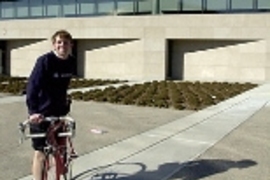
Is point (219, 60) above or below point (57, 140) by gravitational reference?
above

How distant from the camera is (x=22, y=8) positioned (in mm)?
31203

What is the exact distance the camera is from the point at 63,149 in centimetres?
423

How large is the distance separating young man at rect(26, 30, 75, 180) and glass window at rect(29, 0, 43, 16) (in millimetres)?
27754

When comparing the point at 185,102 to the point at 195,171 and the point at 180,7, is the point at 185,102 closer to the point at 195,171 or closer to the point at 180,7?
the point at 195,171

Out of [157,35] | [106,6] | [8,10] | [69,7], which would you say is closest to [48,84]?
[157,35]

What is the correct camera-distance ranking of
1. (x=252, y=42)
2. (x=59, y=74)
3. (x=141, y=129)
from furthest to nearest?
(x=252, y=42)
(x=141, y=129)
(x=59, y=74)

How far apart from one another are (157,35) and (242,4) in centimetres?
569

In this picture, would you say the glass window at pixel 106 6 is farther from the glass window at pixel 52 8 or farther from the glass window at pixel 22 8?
the glass window at pixel 22 8

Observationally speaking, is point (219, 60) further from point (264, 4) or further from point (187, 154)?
point (187, 154)

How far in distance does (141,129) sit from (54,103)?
15.7ft

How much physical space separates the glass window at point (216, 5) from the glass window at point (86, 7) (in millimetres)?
8144

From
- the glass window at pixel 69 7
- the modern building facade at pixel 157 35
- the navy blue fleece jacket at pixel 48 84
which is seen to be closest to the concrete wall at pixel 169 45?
the modern building facade at pixel 157 35

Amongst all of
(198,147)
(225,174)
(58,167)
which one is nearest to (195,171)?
(225,174)

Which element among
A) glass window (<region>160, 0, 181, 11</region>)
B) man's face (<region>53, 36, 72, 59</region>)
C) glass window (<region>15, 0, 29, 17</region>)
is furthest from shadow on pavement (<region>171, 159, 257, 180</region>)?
glass window (<region>15, 0, 29, 17</region>)
